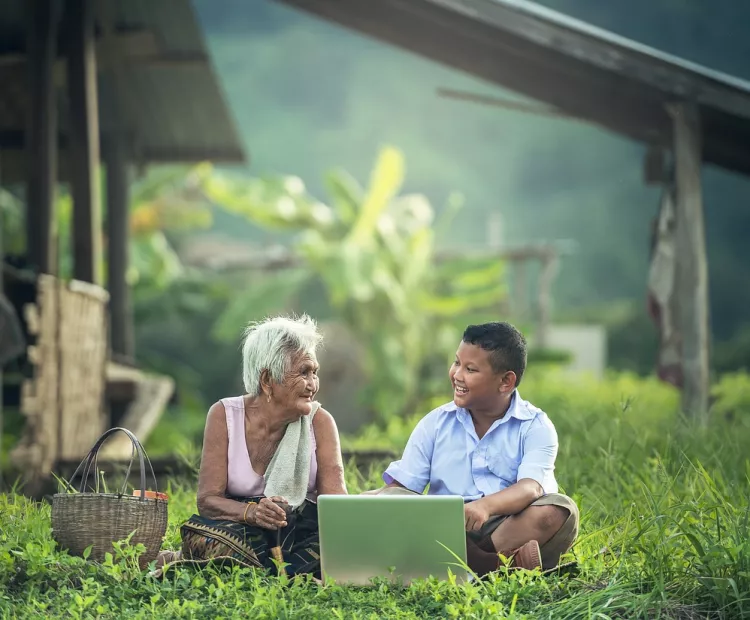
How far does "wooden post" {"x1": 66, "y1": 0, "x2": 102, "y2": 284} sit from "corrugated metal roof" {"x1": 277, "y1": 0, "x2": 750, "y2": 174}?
1910 millimetres

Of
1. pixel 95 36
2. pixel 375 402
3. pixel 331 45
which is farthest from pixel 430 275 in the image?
pixel 331 45

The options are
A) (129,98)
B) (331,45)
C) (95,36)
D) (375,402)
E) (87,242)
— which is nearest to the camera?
(87,242)

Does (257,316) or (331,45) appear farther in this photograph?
(331,45)

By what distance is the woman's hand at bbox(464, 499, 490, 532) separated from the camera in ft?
13.0

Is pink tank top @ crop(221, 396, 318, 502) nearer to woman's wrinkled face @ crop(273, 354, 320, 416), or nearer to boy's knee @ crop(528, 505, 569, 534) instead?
woman's wrinkled face @ crop(273, 354, 320, 416)

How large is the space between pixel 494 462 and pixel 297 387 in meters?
0.81

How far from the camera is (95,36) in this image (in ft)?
33.1

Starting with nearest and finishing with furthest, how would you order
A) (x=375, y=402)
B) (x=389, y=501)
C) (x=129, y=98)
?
(x=389, y=501) < (x=129, y=98) < (x=375, y=402)

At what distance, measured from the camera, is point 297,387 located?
424 centimetres

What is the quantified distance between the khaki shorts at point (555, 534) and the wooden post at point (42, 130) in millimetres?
4879

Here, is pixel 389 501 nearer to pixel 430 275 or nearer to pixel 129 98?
pixel 129 98

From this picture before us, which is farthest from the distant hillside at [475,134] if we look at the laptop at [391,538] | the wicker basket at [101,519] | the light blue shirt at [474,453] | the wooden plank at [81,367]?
the wicker basket at [101,519]

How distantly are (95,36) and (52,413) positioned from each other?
3999mm

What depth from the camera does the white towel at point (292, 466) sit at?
13.9 feet
